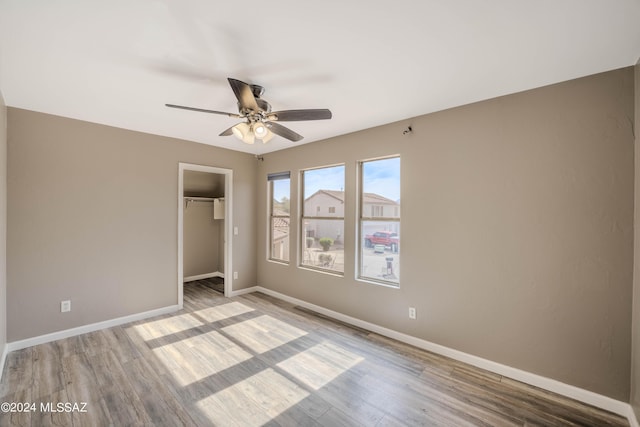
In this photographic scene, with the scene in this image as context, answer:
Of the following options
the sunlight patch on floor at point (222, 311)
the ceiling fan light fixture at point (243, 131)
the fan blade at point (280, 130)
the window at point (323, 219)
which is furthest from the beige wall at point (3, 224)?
the window at point (323, 219)

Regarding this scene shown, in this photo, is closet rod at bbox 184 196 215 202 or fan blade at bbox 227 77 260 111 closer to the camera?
fan blade at bbox 227 77 260 111

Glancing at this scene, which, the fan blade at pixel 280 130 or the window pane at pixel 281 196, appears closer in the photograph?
the fan blade at pixel 280 130

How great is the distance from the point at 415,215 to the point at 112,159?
12.6 ft

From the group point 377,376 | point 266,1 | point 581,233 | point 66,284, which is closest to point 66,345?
point 66,284

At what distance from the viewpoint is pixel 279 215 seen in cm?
475

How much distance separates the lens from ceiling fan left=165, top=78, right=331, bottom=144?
1.98 m

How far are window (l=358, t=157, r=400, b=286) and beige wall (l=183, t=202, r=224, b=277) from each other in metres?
3.85

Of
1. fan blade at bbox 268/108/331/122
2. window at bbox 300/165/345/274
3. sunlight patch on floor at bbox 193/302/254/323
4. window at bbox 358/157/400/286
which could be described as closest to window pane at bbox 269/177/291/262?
window at bbox 300/165/345/274

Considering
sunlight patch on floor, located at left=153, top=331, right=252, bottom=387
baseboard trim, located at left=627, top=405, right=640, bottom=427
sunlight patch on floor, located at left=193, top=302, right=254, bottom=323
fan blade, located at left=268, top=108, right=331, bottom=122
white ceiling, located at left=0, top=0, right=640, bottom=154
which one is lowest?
sunlight patch on floor, located at left=153, top=331, right=252, bottom=387

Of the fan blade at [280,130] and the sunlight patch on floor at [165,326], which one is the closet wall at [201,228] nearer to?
the sunlight patch on floor at [165,326]

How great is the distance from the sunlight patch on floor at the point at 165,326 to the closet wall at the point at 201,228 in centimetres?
216

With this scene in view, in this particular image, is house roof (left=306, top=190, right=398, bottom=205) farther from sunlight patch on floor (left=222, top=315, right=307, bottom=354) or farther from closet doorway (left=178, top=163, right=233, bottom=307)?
closet doorway (left=178, top=163, right=233, bottom=307)

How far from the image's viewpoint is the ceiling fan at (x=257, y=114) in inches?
78.1

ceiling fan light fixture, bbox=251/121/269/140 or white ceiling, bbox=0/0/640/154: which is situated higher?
white ceiling, bbox=0/0/640/154
